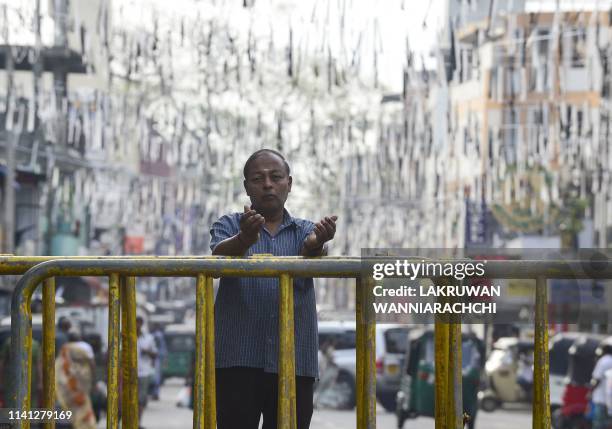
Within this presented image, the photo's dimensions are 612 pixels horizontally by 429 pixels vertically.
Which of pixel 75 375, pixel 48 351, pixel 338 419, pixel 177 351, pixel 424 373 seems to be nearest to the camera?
pixel 48 351

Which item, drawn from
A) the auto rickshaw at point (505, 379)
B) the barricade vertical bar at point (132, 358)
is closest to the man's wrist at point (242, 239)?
the barricade vertical bar at point (132, 358)

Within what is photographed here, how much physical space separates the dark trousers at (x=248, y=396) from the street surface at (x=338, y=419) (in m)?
13.7

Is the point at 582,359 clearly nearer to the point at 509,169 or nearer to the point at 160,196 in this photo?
the point at 509,169

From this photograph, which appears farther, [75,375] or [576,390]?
[576,390]

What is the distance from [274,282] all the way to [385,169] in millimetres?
47692

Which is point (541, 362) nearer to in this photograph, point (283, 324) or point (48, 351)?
point (283, 324)

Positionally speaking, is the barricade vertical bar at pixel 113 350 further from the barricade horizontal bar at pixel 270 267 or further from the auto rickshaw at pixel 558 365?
the auto rickshaw at pixel 558 365

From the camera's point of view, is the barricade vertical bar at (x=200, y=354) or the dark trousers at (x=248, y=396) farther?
the dark trousers at (x=248, y=396)

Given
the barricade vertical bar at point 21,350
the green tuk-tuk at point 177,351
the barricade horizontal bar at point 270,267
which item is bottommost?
the green tuk-tuk at point 177,351

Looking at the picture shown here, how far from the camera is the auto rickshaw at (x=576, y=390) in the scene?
20500 millimetres

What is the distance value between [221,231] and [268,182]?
244 mm

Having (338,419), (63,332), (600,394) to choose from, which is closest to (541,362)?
(600,394)

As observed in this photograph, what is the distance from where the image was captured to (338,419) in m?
22.5

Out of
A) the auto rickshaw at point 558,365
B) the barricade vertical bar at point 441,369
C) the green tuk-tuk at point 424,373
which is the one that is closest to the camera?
the barricade vertical bar at point 441,369
